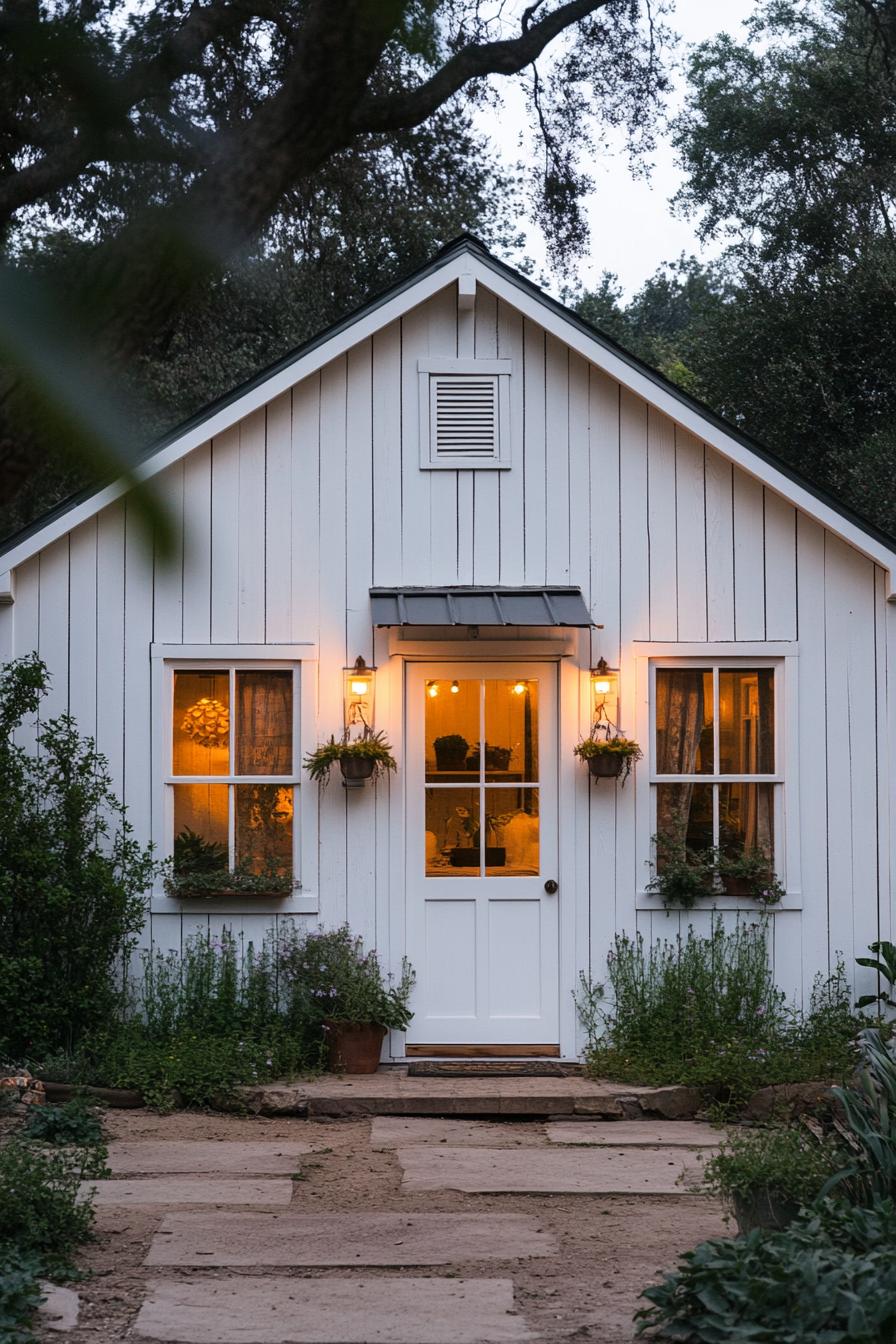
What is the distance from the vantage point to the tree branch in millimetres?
2209

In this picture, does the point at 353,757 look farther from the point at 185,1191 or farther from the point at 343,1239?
the point at 343,1239

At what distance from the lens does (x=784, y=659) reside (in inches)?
341

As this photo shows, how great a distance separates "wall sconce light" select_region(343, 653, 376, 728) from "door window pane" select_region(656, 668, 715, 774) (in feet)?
5.54

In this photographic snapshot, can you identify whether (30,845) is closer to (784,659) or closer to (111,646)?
(111,646)

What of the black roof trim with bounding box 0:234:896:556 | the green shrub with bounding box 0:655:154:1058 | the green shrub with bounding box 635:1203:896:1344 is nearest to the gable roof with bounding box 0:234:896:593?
the black roof trim with bounding box 0:234:896:556

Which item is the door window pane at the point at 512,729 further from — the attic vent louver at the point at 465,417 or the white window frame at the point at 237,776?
the attic vent louver at the point at 465,417

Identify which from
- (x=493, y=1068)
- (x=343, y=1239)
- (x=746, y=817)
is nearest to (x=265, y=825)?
(x=493, y=1068)

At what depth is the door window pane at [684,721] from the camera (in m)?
8.66

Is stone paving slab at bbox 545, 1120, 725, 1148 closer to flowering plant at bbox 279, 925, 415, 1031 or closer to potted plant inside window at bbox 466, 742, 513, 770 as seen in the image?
flowering plant at bbox 279, 925, 415, 1031

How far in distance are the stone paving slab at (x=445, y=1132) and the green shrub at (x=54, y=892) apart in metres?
1.74

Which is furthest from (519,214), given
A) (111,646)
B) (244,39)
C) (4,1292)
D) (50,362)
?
(50,362)

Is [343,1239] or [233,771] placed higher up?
[233,771]

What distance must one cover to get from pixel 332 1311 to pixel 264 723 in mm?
4396

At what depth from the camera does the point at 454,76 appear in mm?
2357
